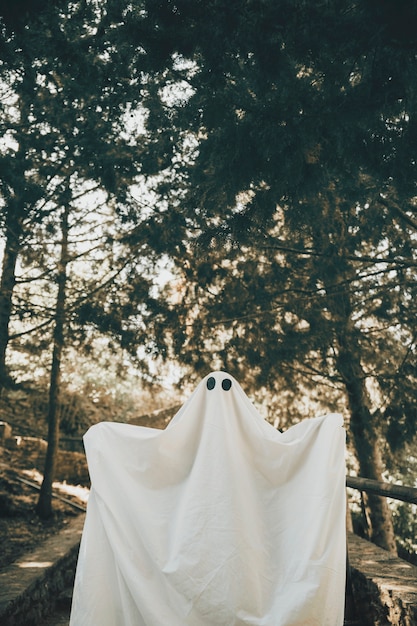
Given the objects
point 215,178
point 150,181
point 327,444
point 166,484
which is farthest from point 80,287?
point 327,444

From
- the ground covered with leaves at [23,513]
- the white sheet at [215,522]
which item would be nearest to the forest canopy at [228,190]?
the white sheet at [215,522]

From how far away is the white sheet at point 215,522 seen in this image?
2734 mm

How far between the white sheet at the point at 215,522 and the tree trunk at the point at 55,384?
4.29 metres

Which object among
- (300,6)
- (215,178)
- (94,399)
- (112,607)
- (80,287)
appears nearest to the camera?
→ (112,607)

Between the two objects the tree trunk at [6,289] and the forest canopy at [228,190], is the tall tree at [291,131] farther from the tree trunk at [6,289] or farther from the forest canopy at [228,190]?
the tree trunk at [6,289]

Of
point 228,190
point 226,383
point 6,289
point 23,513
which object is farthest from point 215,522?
point 23,513

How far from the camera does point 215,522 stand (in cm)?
291

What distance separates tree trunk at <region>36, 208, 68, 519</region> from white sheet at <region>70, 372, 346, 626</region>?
14.1 feet

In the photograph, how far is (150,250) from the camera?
23.9ft

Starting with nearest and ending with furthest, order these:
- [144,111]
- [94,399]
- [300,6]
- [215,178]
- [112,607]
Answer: [112,607] < [300,6] < [215,178] < [144,111] < [94,399]

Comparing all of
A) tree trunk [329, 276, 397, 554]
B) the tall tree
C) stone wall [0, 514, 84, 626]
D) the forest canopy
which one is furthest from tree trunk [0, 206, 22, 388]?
tree trunk [329, 276, 397, 554]

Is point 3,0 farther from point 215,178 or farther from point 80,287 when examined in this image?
point 80,287

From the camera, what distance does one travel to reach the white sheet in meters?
2.73

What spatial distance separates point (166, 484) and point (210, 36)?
2.80 metres
